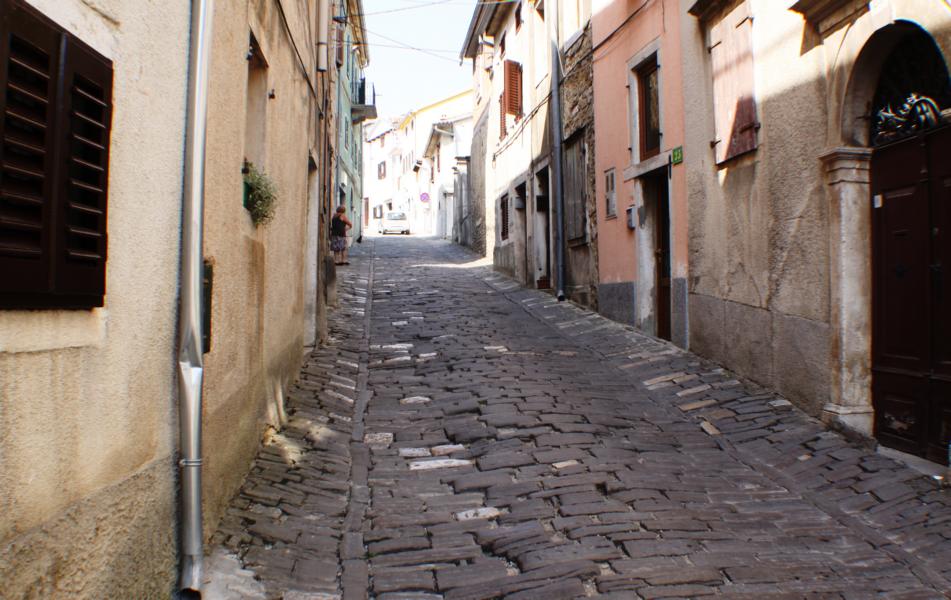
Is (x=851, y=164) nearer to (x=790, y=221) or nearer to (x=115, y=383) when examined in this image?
(x=790, y=221)

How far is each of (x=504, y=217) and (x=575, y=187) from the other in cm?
618

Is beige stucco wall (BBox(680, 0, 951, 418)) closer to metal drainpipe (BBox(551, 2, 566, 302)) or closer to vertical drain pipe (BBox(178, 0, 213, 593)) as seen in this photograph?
vertical drain pipe (BBox(178, 0, 213, 593))

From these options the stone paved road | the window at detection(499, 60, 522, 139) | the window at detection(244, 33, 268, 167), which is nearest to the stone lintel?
the stone paved road

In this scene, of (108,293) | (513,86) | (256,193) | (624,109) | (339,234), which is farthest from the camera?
(339,234)

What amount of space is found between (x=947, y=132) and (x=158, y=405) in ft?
17.2

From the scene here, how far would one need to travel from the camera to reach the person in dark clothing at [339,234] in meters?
18.3

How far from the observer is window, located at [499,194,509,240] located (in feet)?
63.0

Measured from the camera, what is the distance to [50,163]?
233cm

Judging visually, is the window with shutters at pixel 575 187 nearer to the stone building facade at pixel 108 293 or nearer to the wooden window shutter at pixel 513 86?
the wooden window shutter at pixel 513 86

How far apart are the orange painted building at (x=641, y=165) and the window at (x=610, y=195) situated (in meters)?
Answer: 0.02

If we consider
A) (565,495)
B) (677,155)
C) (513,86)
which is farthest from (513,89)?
(565,495)

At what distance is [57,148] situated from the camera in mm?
2361

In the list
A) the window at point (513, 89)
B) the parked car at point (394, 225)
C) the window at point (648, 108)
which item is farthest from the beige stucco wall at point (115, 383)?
the parked car at point (394, 225)

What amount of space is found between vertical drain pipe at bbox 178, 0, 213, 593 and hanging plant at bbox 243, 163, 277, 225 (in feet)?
5.47
